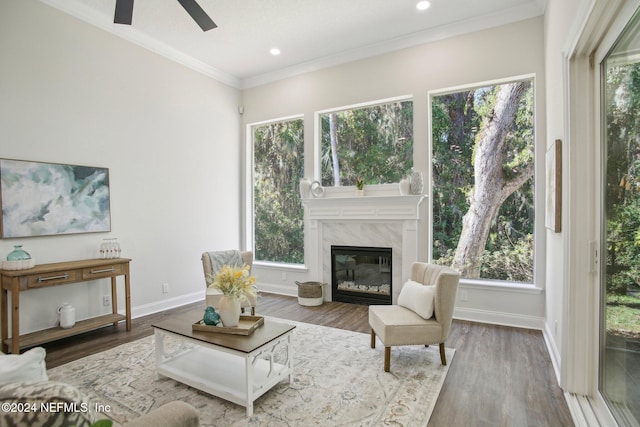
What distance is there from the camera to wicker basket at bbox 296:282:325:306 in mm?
4621

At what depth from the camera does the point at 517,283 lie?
3.80 meters

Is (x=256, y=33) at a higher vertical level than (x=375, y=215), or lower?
higher

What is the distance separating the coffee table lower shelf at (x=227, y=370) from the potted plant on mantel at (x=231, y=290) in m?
0.23

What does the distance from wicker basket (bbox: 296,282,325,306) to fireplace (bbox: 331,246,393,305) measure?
32cm

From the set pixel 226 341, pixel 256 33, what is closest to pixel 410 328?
pixel 226 341

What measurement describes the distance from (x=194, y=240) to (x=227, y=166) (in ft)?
4.54

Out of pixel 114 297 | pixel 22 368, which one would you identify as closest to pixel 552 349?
pixel 22 368

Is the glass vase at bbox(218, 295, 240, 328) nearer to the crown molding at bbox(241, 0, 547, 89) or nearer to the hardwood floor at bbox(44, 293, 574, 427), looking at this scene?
the hardwood floor at bbox(44, 293, 574, 427)

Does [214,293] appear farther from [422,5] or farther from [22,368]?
[422,5]

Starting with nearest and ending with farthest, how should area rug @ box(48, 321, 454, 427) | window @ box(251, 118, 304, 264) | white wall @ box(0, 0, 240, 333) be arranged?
area rug @ box(48, 321, 454, 427) → white wall @ box(0, 0, 240, 333) → window @ box(251, 118, 304, 264)

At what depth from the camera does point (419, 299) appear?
282 centimetres

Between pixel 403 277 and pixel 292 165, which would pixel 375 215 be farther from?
pixel 292 165

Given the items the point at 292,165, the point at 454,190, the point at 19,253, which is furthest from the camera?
the point at 292,165

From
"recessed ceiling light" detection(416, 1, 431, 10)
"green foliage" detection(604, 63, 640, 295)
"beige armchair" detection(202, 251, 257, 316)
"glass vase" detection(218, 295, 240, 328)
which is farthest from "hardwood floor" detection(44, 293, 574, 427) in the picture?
"recessed ceiling light" detection(416, 1, 431, 10)
